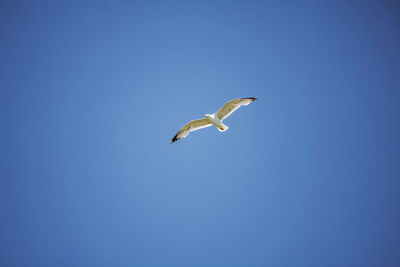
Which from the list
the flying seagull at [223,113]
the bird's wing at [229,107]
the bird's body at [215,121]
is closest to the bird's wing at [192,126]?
the flying seagull at [223,113]

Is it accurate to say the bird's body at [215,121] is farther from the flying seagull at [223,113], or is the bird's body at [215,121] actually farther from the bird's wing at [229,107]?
the bird's wing at [229,107]

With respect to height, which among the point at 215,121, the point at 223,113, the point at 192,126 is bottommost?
the point at 215,121

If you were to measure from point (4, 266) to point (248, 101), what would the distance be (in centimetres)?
5046

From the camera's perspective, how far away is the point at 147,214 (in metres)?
106

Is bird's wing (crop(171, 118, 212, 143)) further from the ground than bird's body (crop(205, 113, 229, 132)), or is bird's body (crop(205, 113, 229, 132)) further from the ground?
bird's wing (crop(171, 118, 212, 143))

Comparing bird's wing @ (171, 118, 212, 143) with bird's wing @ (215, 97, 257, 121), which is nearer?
bird's wing @ (215, 97, 257, 121)

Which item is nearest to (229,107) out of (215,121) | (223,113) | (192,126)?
(223,113)

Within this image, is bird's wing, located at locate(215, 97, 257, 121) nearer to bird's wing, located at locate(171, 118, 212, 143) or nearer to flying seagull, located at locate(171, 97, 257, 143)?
flying seagull, located at locate(171, 97, 257, 143)

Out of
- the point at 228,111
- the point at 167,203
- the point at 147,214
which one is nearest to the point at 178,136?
the point at 228,111

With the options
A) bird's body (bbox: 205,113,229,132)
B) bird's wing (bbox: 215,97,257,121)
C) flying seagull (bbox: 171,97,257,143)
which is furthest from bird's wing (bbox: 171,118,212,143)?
bird's wing (bbox: 215,97,257,121)

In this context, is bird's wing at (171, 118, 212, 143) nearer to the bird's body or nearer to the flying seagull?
the flying seagull

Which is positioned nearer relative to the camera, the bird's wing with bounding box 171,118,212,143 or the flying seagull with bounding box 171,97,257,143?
the flying seagull with bounding box 171,97,257,143

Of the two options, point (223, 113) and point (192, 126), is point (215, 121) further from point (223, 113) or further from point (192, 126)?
point (192, 126)

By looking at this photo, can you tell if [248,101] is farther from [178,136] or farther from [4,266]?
[4,266]
